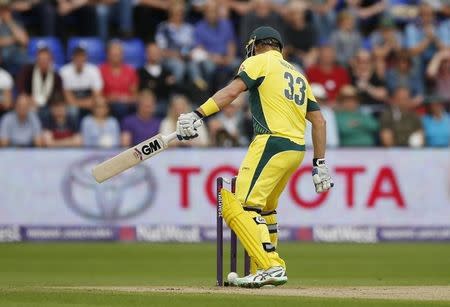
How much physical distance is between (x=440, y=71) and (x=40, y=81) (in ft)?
22.1

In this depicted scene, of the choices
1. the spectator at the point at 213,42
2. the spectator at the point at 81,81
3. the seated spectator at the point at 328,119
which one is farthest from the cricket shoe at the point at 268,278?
the spectator at the point at 213,42

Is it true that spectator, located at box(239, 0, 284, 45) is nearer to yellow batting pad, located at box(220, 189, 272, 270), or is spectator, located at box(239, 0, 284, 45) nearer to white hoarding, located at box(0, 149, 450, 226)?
white hoarding, located at box(0, 149, 450, 226)

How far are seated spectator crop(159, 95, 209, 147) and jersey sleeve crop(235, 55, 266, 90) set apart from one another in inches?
318

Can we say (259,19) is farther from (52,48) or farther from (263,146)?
(263,146)

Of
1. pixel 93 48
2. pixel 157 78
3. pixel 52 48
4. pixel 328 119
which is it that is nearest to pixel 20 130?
pixel 52 48

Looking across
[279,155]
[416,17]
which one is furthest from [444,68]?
[279,155]

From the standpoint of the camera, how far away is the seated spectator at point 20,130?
59.4ft

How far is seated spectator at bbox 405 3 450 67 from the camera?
20.8 metres

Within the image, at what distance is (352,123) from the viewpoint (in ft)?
61.4

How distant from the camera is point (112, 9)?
20500 millimetres

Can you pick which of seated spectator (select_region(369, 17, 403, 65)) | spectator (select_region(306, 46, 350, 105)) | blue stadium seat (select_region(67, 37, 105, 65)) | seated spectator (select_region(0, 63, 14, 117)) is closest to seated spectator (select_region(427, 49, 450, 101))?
seated spectator (select_region(369, 17, 403, 65))

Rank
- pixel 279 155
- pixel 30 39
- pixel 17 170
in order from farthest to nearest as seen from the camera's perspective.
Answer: pixel 30 39
pixel 17 170
pixel 279 155

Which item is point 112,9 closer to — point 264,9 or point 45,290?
point 264,9

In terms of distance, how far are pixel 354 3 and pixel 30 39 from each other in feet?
18.3
